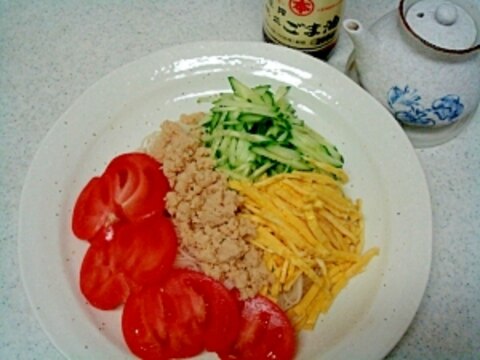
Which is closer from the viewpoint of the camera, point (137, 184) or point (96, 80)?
point (137, 184)

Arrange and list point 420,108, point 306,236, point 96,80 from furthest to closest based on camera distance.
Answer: point 96,80
point 420,108
point 306,236

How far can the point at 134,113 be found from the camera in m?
1.25

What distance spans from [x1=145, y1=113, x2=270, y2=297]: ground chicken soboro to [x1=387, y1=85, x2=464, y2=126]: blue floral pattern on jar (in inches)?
14.5

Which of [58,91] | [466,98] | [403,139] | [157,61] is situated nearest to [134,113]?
[157,61]

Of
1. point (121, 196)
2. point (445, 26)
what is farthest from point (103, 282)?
point (445, 26)

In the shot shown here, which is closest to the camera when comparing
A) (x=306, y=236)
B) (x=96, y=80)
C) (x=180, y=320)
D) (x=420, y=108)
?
(x=180, y=320)

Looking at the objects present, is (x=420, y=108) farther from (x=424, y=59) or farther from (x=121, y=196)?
(x=121, y=196)

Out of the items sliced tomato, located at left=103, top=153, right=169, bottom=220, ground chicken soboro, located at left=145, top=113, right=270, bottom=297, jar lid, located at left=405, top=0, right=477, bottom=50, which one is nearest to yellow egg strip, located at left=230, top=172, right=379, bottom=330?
ground chicken soboro, located at left=145, top=113, right=270, bottom=297

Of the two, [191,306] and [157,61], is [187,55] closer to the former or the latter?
[157,61]

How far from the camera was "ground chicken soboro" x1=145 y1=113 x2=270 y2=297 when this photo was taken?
39.7 inches

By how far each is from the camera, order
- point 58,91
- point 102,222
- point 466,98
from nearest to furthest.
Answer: point 102,222 → point 466,98 → point 58,91

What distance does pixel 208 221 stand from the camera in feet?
3.41

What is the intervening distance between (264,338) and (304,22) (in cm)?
61

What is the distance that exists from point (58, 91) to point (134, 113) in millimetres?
219
